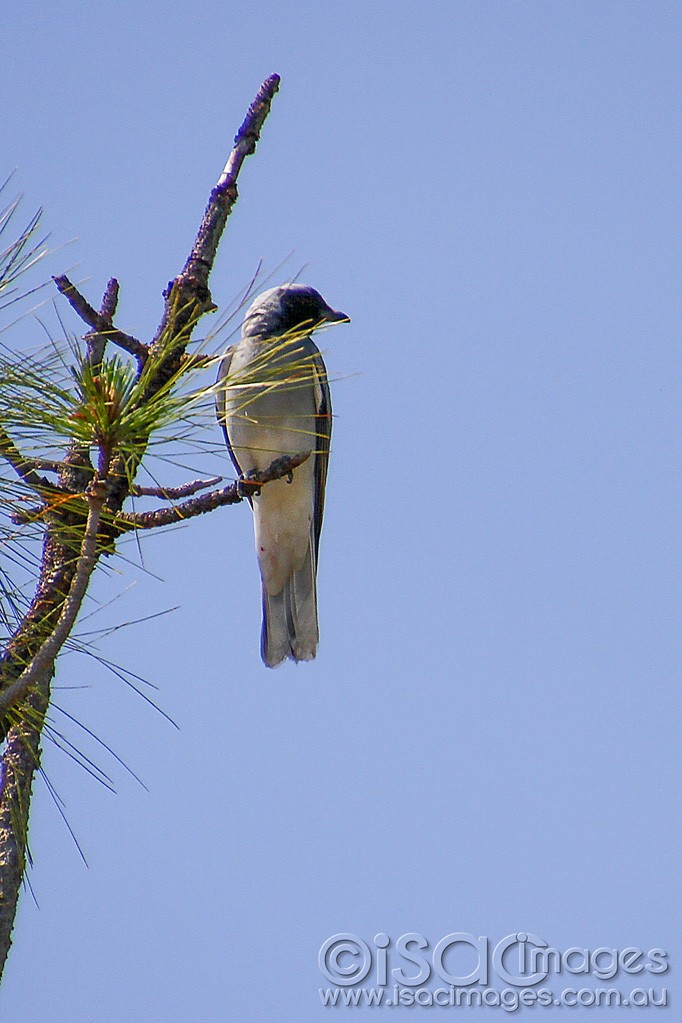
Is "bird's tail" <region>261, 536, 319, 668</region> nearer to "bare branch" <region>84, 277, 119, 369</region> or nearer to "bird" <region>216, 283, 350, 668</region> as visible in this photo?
"bird" <region>216, 283, 350, 668</region>

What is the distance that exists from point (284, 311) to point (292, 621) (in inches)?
58.5

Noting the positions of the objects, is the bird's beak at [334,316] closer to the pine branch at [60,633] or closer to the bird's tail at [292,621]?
the bird's tail at [292,621]

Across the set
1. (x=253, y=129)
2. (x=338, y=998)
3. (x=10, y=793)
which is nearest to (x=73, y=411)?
(x=10, y=793)

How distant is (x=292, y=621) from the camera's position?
555 centimetres

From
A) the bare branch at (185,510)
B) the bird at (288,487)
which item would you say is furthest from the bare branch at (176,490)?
the bird at (288,487)

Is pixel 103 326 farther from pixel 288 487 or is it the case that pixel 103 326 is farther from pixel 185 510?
pixel 288 487

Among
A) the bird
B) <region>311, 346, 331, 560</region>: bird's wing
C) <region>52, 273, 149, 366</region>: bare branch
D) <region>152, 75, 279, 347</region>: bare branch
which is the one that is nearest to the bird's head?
the bird

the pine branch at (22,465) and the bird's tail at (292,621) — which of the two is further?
the bird's tail at (292,621)

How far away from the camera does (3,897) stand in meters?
2.86

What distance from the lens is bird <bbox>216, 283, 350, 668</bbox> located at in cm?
549

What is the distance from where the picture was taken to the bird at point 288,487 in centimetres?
549

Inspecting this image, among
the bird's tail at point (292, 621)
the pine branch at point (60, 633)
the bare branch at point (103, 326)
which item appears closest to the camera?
the pine branch at point (60, 633)

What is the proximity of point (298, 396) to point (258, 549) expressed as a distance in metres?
0.76

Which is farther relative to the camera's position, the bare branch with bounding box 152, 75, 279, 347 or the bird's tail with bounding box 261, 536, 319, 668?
the bird's tail with bounding box 261, 536, 319, 668
